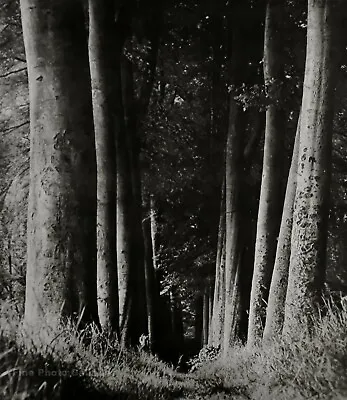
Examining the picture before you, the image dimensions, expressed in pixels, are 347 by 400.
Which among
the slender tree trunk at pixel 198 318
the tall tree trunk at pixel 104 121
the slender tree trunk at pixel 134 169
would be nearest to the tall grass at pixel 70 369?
the tall tree trunk at pixel 104 121

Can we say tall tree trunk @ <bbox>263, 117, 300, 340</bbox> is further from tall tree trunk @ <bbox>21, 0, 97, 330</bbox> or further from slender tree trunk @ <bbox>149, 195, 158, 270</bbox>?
slender tree trunk @ <bbox>149, 195, 158, 270</bbox>

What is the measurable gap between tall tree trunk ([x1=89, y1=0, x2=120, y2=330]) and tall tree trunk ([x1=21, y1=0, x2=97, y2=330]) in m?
3.08

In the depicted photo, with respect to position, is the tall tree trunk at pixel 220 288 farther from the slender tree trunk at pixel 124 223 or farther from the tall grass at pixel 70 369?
the tall grass at pixel 70 369

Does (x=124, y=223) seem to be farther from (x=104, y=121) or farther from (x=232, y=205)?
(x=232, y=205)

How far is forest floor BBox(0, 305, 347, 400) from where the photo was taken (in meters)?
4.72

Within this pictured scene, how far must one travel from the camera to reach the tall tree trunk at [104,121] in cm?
1150

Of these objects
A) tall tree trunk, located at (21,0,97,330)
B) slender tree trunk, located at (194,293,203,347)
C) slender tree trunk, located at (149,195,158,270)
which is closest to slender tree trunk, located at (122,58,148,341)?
slender tree trunk, located at (149,195,158,270)

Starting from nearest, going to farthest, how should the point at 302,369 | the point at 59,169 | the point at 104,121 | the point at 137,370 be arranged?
1. the point at 302,369
2. the point at 59,169
3. the point at 137,370
4. the point at 104,121

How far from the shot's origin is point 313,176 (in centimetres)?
866

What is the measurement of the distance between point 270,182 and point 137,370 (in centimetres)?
551

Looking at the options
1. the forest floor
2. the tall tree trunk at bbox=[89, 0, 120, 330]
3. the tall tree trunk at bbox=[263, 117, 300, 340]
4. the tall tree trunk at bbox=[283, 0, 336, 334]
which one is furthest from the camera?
the tall tree trunk at bbox=[89, 0, 120, 330]

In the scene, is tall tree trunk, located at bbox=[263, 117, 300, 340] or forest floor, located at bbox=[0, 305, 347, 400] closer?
forest floor, located at bbox=[0, 305, 347, 400]

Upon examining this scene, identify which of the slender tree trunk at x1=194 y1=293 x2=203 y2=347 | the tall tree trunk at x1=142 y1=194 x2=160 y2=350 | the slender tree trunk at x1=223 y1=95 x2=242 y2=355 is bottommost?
the slender tree trunk at x1=194 y1=293 x2=203 y2=347

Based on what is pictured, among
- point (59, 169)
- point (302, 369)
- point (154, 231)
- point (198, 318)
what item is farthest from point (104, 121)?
point (198, 318)
